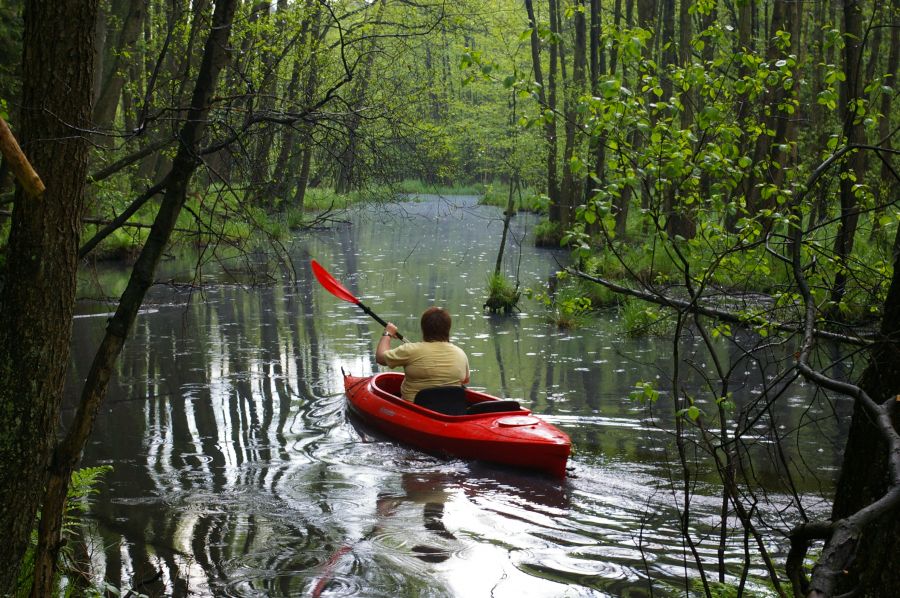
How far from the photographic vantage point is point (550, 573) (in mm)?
4594

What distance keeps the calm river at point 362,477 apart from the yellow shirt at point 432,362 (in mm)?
651

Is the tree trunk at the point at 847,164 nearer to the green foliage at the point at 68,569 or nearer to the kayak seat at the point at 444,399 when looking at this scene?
the kayak seat at the point at 444,399

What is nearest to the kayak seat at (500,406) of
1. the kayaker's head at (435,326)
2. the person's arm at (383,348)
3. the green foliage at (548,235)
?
the kayaker's head at (435,326)

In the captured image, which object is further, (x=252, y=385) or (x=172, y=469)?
(x=252, y=385)

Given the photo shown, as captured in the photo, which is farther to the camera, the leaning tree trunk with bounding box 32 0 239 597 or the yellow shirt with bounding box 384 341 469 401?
the yellow shirt with bounding box 384 341 469 401

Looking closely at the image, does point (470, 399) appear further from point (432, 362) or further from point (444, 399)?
point (432, 362)

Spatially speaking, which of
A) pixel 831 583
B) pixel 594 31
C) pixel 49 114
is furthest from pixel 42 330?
pixel 594 31

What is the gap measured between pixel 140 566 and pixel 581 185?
69.2 feet

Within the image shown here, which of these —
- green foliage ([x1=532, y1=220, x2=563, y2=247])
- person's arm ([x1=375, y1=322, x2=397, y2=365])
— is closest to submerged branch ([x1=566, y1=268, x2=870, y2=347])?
person's arm ([x1=375, y1=322, x2=397, y2=365])

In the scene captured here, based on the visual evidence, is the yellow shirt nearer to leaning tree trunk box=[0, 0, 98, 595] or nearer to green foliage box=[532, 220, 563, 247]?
leaning tree trunk box=[0, 0, 98, 595]

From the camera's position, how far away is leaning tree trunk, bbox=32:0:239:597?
3.14 meters

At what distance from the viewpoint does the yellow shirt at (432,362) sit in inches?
284

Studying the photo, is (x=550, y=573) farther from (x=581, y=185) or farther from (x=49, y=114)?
(x=581, y=185)

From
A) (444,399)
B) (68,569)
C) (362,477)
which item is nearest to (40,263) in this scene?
(68,569)
